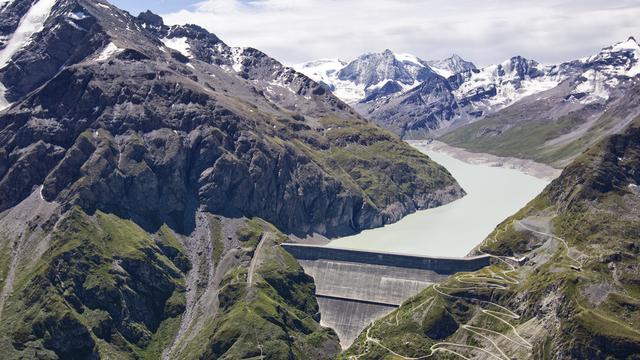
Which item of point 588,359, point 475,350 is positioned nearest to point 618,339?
point 588,359

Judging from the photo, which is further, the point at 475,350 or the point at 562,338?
the point at 475,350

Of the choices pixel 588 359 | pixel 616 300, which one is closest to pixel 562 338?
pixel 588 359

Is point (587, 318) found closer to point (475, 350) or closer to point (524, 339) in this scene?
point (524, 339)

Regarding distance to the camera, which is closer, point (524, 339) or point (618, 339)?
point (618, 339)

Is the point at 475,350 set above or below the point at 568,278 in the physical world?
below

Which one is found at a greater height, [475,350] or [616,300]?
[616,300]

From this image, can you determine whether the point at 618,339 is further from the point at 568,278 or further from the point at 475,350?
the point at 475,350

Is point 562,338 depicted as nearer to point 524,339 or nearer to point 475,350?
point 524,339

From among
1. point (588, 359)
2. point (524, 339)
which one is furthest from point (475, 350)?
point (588, 359)
